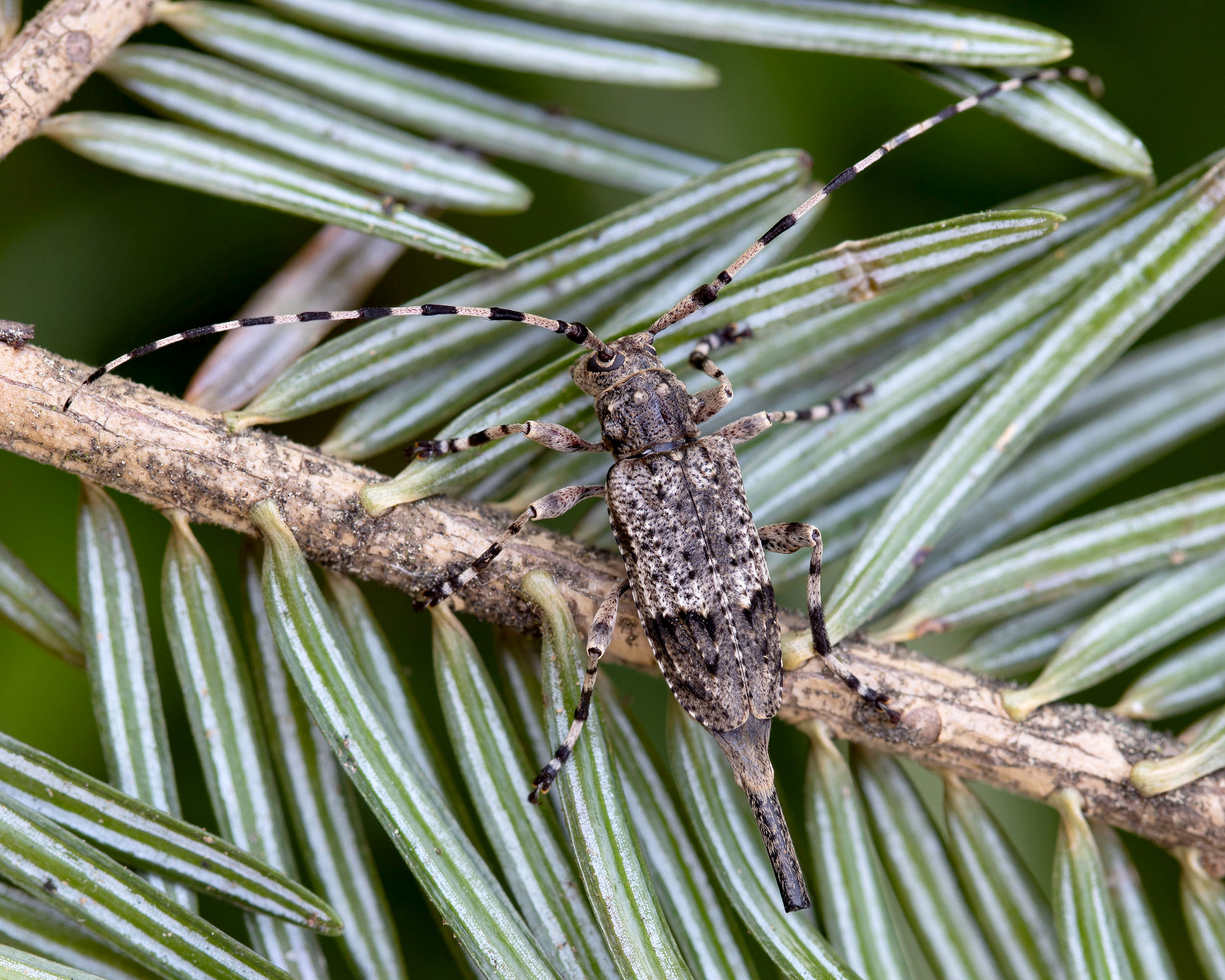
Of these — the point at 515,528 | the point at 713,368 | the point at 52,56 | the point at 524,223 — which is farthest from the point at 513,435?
the point at 52,56

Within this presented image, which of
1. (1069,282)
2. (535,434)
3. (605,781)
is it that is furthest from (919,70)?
(605,781)

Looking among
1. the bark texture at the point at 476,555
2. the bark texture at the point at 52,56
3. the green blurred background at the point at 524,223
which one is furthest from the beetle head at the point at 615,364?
the bark texture at the point at 52,56

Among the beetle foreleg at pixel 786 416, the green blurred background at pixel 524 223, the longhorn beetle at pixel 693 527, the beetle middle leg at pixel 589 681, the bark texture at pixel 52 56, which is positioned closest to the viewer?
the beetle middle leg at pixel 589 681

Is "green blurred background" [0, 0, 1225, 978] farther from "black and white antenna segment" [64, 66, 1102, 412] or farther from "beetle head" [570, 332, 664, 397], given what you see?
"beetle head" [570, 332, 664, 397]

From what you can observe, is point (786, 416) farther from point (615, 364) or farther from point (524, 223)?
point (524, 223)

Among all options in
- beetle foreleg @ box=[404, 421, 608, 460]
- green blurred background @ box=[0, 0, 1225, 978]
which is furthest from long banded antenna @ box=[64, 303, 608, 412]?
green blurred background @ box=[0, 0, 1225, 978]

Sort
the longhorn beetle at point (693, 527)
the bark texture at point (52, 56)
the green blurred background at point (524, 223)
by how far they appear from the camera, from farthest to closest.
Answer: the green blurred background at point (524, 223), the longhorn beetle at point (693, 527), the bark texture at point (52, 56)

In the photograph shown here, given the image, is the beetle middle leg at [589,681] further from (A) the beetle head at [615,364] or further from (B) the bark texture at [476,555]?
(A) the beetle head at [615,364]
